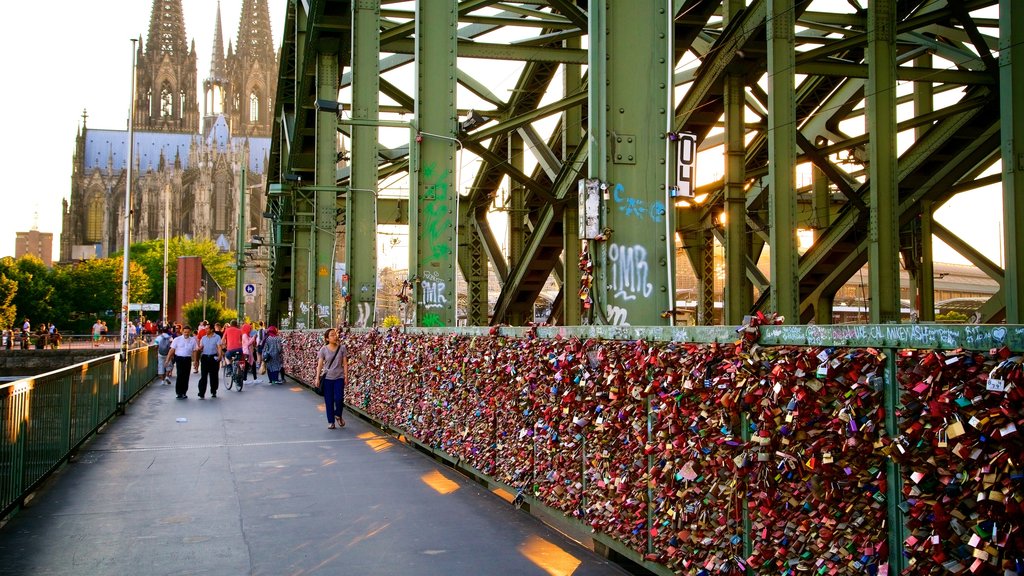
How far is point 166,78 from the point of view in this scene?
174500 millimetres

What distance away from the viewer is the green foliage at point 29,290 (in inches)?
3722

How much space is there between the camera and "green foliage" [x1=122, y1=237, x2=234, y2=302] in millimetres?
132750

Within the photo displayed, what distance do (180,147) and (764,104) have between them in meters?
160

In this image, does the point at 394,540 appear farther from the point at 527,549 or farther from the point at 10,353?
the point at 10,353

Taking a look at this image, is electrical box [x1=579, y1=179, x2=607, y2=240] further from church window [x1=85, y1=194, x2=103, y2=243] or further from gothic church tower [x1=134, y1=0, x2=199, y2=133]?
gothic church tower [x1=134, y1=0, x2=199, y2=133]

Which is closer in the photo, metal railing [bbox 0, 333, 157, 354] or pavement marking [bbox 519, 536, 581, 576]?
pavement marking [bbox 519, 536, 581, 576]

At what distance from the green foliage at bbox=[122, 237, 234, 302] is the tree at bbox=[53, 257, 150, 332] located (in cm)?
1074

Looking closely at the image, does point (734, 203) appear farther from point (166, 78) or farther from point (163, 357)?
point (166, 78)

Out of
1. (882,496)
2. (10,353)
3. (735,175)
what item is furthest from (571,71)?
(10,353)

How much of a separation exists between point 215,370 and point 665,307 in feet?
56.9

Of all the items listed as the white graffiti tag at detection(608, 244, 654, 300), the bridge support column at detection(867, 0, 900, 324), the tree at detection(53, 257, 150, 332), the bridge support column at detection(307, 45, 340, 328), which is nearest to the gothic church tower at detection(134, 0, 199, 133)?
the tree at detection(53, 257, 150, 332)

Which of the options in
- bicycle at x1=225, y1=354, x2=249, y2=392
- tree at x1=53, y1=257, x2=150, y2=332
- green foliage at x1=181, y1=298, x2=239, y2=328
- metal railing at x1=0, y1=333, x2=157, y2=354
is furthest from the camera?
tree at x1=53, y1=257, x2=150, y2=332

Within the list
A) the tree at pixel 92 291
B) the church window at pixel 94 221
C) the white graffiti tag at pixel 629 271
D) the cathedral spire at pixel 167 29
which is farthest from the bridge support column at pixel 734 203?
the cathedral spire at pixel 167 29

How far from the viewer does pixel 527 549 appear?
23.5 ft
